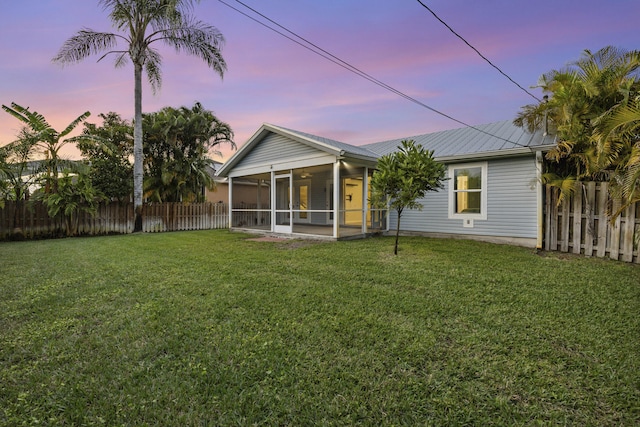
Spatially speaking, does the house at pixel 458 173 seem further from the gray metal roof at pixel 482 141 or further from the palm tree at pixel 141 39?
the palm tree at pixel 141 39

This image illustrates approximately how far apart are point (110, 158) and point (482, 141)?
1626 centimetres

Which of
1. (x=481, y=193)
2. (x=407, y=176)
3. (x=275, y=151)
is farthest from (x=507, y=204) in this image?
(x=275, y=151)

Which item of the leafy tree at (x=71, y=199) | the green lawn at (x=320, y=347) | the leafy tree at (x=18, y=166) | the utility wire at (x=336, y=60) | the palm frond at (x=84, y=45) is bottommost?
the green lawn at (x=320, y=347)

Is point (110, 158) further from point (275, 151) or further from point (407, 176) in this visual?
point (407, 176)

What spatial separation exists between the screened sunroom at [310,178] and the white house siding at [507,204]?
2.73m

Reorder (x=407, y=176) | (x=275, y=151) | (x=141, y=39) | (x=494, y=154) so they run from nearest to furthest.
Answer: (x=407, y=176) → (x=494, y=154) → (x=275, y=151) → (x=141, y=39)

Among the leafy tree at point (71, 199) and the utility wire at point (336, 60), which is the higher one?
the utility wire at point (336, 60)

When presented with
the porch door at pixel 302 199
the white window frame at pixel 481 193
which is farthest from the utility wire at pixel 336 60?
the porch door at pixel 302 199

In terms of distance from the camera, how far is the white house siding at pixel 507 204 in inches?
330

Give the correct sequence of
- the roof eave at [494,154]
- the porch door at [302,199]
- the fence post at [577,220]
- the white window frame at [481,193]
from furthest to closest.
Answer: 1. the porch door at [302,199]
2. the white window frame at [481,193]
3. the roof eave at [494,154]
4. the fence post at [577,220]

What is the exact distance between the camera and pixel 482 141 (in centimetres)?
1002

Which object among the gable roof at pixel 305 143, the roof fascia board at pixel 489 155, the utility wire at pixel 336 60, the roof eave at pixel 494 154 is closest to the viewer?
the utility wire at pixel 336 60

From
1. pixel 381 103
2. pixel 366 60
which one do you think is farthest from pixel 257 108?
pixel 366 60

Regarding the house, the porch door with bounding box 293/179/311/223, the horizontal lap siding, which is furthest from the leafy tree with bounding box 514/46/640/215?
the porch door with bounding box 293/179/311/223
